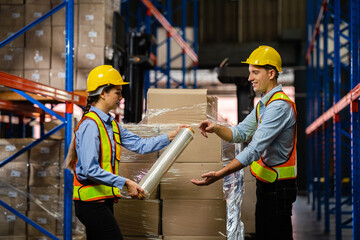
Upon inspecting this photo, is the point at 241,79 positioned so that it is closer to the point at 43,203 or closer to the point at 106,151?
the point at 43,203

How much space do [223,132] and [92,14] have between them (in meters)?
3.61

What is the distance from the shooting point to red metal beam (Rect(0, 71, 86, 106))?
467 cm

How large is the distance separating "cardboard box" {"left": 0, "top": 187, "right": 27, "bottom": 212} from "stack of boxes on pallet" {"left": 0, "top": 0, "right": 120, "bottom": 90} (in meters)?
1.49

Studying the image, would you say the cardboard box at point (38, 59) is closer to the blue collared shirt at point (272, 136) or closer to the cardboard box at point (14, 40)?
the cardboard box at point (14, 40)

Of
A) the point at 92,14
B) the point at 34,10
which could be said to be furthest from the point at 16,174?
the point at 92,14

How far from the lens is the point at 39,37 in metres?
6.58

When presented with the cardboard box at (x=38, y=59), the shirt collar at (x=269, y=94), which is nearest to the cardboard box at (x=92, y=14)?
the cardboard box at (x=38, y=59)

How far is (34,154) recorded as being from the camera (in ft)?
21.0

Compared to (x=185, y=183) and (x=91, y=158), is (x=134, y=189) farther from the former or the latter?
(x=185, y=183)

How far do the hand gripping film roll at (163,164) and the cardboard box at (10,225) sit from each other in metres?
3.67

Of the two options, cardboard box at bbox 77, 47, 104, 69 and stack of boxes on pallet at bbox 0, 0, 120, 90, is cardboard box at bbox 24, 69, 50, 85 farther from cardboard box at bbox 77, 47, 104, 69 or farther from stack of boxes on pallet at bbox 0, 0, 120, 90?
cardboard box at bbox 77, 47, 104, 69

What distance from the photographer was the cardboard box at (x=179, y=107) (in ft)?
13.9

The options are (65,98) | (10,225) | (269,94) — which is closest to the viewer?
(269,94)

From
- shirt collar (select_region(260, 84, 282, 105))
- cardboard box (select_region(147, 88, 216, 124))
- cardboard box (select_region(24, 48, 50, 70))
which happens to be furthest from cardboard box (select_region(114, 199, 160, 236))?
→ cardboard box (select_region(24, 48, 50, 70))
